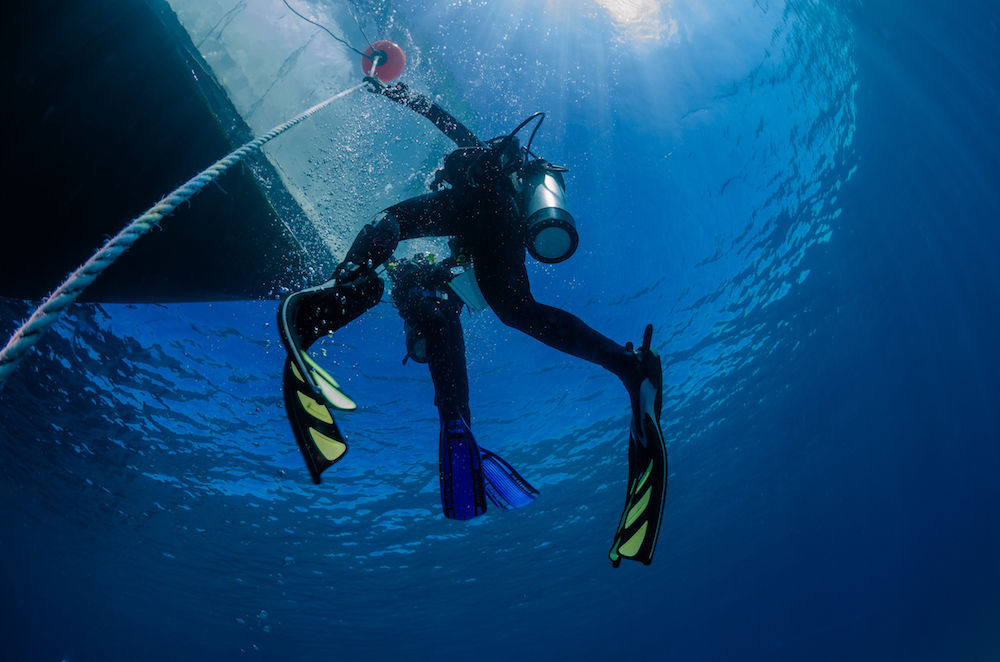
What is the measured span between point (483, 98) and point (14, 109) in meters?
6.72

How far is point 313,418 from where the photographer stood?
251 centimetres

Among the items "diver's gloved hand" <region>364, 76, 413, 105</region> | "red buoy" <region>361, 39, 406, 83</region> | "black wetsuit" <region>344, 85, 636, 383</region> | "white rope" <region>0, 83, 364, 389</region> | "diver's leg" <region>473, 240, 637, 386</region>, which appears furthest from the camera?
"red buoy" <region>361, 39, 406, 83</region>

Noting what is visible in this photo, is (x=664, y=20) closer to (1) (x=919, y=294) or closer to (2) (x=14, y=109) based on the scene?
(2) (x=14, y=109)

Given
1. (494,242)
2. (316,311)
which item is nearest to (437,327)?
(494,242)

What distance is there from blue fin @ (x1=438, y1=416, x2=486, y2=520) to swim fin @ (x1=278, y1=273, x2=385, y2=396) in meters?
1.56

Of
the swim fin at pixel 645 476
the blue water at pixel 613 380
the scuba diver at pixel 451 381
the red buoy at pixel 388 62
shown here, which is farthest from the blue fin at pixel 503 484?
the blue water at pixel 613 380

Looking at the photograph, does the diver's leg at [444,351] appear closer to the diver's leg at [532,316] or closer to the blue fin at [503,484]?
the blue fin at [503,484]

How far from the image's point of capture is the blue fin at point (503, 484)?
13.9 feet

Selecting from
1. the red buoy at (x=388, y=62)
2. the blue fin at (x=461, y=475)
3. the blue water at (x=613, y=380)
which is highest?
the blue water at (x=613, y=380)

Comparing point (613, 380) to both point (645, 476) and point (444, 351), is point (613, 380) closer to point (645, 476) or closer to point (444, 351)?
point (444, 351)

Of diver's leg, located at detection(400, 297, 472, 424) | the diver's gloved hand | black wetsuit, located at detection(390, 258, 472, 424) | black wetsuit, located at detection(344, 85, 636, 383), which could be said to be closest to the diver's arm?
the diver's gloved hand

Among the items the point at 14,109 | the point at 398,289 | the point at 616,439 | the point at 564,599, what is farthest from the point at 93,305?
the point at 564,599

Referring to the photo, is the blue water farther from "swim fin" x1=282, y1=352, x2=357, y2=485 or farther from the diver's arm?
"swim fin" x1=282, y1=352, x2=357, y2=485

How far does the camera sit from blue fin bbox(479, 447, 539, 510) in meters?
4.22
